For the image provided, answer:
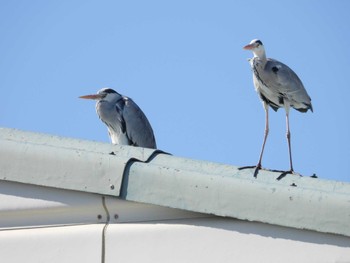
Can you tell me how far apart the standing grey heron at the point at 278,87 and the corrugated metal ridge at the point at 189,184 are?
3794mm

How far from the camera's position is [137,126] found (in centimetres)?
1012

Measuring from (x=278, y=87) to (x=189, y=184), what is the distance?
4.15 meters

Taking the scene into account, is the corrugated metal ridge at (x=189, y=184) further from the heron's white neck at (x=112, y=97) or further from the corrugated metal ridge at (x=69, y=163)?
the heron's white neck at (x=112, y=97)

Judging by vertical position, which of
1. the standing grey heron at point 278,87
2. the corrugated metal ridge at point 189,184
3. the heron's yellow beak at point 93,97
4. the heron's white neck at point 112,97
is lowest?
the corrugated metal ridge at point 189,184

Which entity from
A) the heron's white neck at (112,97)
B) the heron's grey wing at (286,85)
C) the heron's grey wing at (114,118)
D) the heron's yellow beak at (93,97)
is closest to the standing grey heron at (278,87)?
the heron's grey wing at (286,85)

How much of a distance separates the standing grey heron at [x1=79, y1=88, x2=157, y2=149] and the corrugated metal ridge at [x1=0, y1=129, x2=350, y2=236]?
17.7 feet

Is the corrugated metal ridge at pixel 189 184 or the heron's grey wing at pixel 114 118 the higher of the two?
the heron's grey wing at pixel 114 118

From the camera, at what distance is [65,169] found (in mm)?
4379

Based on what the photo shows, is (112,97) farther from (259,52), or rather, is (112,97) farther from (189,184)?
(189,184)

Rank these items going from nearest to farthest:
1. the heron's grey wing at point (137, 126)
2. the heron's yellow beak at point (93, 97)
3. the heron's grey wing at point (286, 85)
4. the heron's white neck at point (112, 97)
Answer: the heron's grey wing at point (286, 85), the heron's grey wing at point (137, 126), the heron's white neck at point (112, 97), the heron's yellow beak at point (93, 97)

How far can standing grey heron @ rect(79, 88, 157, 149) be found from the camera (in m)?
10.1

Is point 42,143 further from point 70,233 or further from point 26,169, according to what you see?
point 70,233

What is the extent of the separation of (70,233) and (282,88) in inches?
172

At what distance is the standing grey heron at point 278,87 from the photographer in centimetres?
821
